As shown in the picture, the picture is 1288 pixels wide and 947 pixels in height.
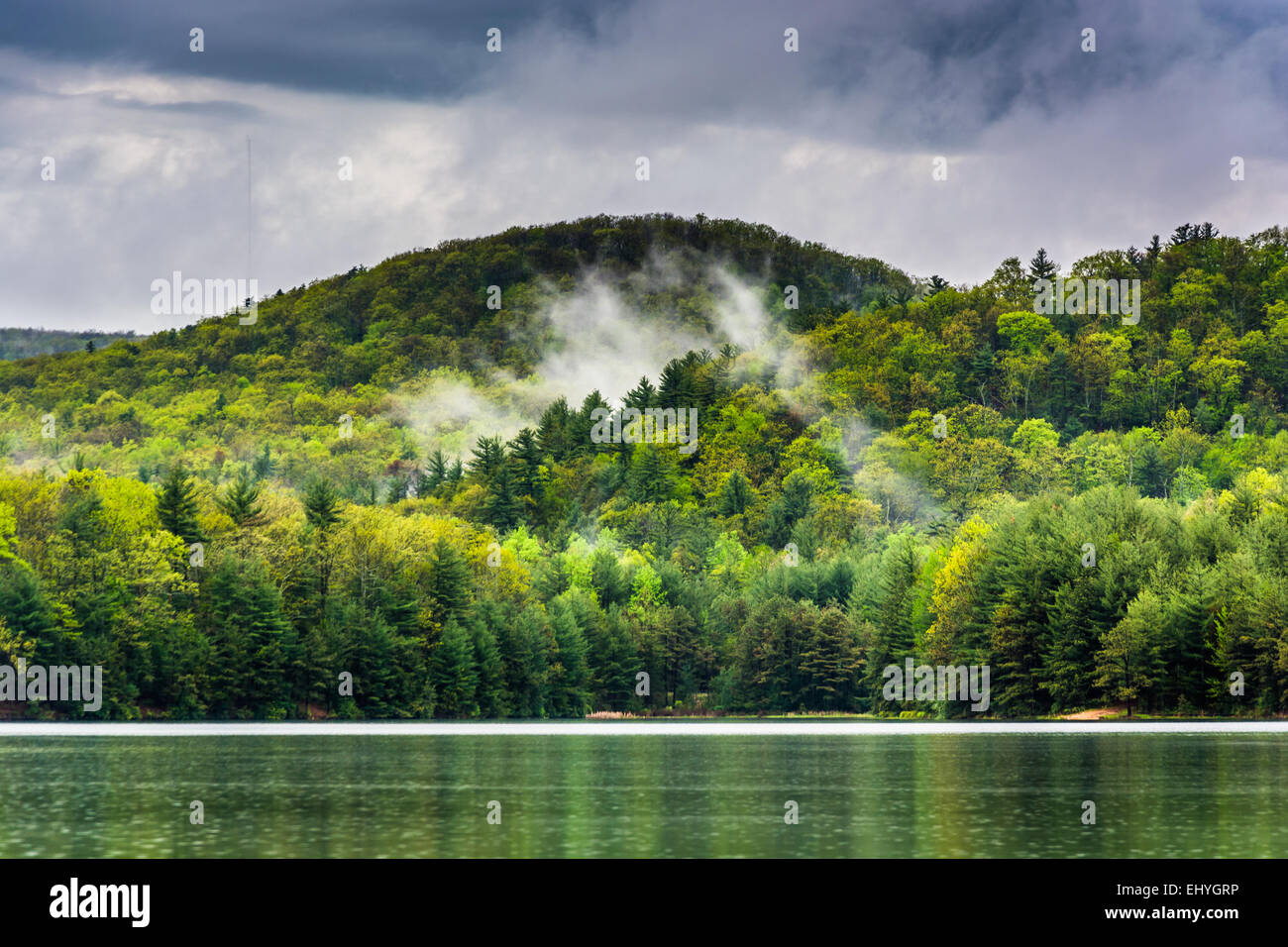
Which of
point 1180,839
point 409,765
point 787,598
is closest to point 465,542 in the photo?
point 787,598

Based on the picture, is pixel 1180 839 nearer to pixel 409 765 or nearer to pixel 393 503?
pixel 409 765

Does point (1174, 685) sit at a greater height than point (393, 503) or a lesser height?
lesser

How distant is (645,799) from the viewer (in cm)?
5091

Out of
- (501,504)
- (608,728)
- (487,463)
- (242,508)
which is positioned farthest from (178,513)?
(487,463)

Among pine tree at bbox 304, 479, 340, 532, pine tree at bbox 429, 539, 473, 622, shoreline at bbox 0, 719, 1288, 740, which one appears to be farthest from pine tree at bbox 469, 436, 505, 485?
shoreline at bbox 0, 719, 1288, 740

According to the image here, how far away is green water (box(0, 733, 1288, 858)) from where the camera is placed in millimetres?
39406

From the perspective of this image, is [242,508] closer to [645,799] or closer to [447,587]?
[447,587]

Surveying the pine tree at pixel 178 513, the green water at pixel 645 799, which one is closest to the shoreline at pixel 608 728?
the green water at pixel 645 799

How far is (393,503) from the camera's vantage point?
→ 180 metres

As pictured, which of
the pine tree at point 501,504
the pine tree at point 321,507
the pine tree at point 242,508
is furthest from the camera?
the pine tree at point 501,504

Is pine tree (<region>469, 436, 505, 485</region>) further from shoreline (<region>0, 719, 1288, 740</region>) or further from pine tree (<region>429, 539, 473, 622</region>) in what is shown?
shoreline (<region>0, 719, 1288, 740</region>)

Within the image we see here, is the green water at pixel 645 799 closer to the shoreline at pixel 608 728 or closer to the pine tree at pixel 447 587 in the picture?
the shoreline at pixel 608 728

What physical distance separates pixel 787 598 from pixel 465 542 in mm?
27201

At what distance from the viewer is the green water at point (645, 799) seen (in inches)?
1551
